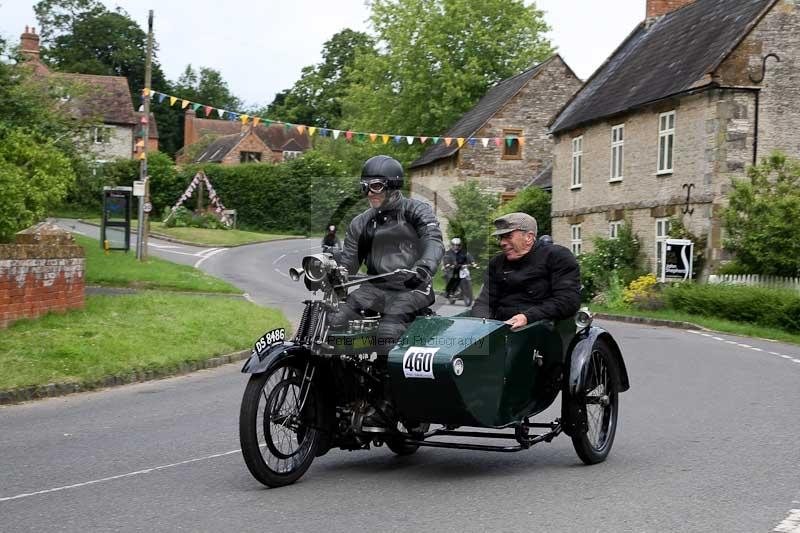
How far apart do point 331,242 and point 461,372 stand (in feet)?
6.38

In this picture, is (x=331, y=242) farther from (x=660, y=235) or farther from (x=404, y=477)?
(x=660, y=235)

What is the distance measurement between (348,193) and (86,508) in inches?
119

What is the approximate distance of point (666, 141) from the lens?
104 ft

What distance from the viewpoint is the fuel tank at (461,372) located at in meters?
6.79

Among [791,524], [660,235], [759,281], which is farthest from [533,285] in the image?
[660,235]

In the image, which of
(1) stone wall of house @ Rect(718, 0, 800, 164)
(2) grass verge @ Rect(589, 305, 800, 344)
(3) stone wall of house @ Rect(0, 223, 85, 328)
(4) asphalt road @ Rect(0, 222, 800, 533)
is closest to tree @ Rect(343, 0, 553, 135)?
(1) stone wall of house @ Rect(718, 0, 800, 164)

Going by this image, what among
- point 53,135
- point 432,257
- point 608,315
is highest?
point 53,135

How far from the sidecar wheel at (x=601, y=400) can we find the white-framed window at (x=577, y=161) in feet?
101

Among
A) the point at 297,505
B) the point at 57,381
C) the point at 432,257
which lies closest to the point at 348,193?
the point at 432,257

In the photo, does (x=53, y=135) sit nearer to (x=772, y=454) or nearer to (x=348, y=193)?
(x=348, y=193)

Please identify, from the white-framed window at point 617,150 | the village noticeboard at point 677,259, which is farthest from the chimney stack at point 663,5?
the village noticeboard at point 677,259

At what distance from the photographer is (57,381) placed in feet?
40.2

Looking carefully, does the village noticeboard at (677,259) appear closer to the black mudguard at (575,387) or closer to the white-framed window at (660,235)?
the white-framed window at (660,235)

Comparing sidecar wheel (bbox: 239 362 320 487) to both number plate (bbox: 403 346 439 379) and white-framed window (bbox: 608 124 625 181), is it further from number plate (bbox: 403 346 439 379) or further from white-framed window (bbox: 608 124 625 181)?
white-framed window (bbox: 608 124 625 181)
